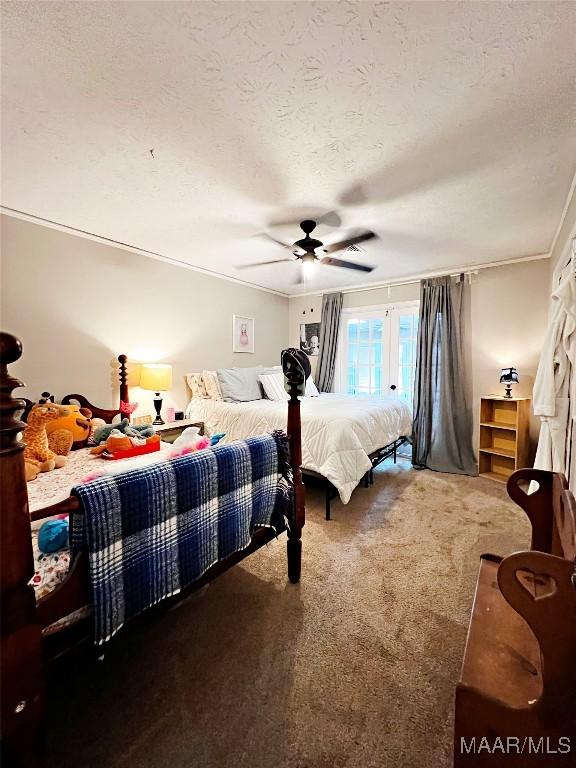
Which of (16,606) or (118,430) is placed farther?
(118,430)

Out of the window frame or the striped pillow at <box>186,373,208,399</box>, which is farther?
the window frame

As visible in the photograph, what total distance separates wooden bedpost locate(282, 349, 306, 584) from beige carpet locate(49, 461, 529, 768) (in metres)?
0.16

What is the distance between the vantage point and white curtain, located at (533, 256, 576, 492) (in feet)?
5.73

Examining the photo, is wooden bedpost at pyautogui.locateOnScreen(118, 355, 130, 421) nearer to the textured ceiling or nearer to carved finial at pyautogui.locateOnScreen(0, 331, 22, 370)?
the textured ceiling

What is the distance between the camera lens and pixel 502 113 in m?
1.51

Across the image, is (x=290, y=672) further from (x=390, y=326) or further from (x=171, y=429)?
(x=390, y=326)

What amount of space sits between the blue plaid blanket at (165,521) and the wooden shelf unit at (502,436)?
309 cm

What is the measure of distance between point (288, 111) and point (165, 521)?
1.87 metres

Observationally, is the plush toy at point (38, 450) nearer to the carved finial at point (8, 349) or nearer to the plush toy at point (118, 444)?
the plush toy at point (118, 444)

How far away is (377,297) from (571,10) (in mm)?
3656

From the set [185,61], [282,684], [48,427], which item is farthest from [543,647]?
[48,427]

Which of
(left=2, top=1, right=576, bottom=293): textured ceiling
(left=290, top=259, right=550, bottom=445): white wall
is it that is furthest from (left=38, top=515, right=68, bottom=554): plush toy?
(left=290, top=259, right=550, bottom=445): white wall

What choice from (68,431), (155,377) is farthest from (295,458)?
(155,377)

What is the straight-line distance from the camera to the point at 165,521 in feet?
3.69
